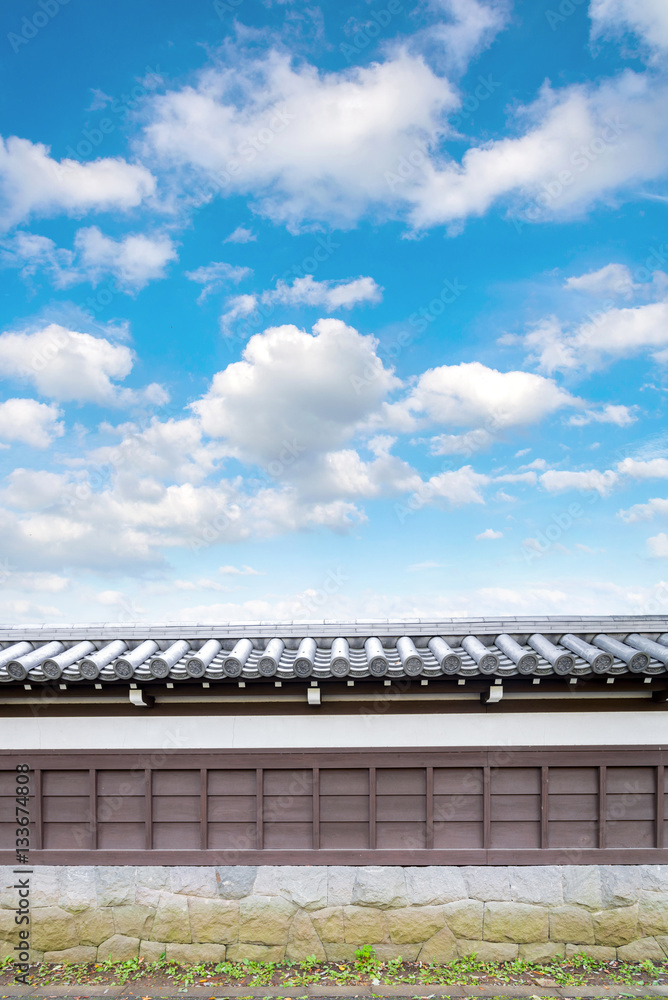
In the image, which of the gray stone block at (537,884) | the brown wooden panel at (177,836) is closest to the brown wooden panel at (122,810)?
the brown wooden panel at (177,836)

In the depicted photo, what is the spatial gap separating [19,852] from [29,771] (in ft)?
3.15

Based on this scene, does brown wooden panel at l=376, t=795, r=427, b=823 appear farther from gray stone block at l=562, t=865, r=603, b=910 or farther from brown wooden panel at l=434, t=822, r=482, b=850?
gray stone block at l=562, t=865, r=603, b=910

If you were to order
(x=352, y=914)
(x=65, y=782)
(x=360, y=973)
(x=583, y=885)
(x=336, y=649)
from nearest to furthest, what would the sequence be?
1. (x=360, y=973)
2. (x=352, y=914)
3. (x=583, y=885)
4. (x=336, y=649)
5. (x=65, y=782)

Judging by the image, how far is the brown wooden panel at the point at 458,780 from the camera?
661 centimetres

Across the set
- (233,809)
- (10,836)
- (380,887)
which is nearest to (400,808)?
(380,887)

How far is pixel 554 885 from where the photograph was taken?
6453mm

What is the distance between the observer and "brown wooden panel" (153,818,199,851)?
6609 mm

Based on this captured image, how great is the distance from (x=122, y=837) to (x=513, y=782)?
489 centimetres

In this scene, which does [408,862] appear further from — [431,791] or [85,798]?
[85,798]

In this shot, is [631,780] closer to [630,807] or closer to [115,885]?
[630,807]

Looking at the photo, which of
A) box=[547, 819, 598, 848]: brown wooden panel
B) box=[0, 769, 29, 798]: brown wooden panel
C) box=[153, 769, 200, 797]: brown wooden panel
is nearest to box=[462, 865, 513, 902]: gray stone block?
box=[547, 819, 598, 848]: brown wooden panel

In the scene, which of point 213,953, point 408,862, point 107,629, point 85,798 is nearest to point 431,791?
point 408,862

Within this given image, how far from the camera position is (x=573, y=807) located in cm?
663

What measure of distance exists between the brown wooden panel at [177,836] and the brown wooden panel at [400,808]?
7.46 feet
